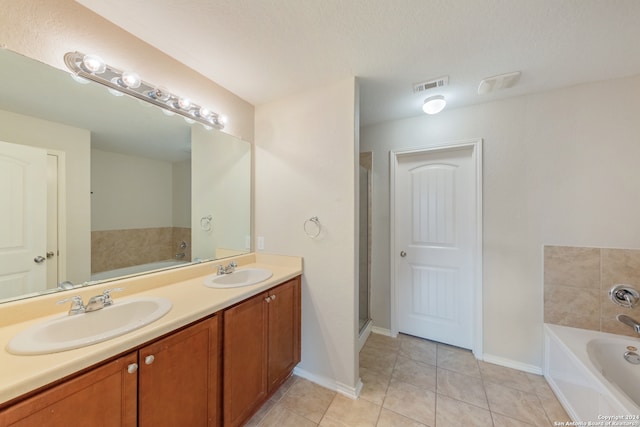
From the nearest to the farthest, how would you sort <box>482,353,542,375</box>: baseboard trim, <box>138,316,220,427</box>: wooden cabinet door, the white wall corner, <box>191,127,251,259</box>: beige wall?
<box>138,316,220,427</box>: wooden cabinet door < <box>191,127,251,259</box>: beige wall < <box>482,353,542,375</box>: baseboard trim < the white wall corner

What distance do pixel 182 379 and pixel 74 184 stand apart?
1134 mm

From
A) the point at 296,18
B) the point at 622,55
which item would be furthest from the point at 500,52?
the point at 296,18

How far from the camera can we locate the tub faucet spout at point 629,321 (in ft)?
4.65

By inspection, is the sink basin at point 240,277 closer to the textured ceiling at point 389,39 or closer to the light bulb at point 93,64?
the light bulb at point 93,64

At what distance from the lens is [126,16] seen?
117 centimetres

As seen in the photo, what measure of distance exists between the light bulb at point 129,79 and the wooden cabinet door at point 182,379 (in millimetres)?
1334

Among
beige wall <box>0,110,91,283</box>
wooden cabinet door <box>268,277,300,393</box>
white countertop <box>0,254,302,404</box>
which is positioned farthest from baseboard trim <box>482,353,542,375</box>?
beige wall <box>0,110,91,283</box>

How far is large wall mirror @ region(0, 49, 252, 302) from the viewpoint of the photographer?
1.01m

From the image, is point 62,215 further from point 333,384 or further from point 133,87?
point 333,384

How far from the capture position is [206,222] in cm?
181

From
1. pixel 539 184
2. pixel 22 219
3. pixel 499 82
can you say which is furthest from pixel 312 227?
pixel 539 184

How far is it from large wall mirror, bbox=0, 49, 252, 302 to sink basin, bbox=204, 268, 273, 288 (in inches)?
9.6

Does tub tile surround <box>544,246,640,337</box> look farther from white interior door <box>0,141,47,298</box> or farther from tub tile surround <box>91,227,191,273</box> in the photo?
white interior door <box>0,141,47,298</box>

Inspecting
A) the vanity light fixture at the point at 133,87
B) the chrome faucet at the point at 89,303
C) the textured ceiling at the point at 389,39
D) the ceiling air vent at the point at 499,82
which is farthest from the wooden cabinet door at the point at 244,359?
the ceiling air vent at the point at 499,82
